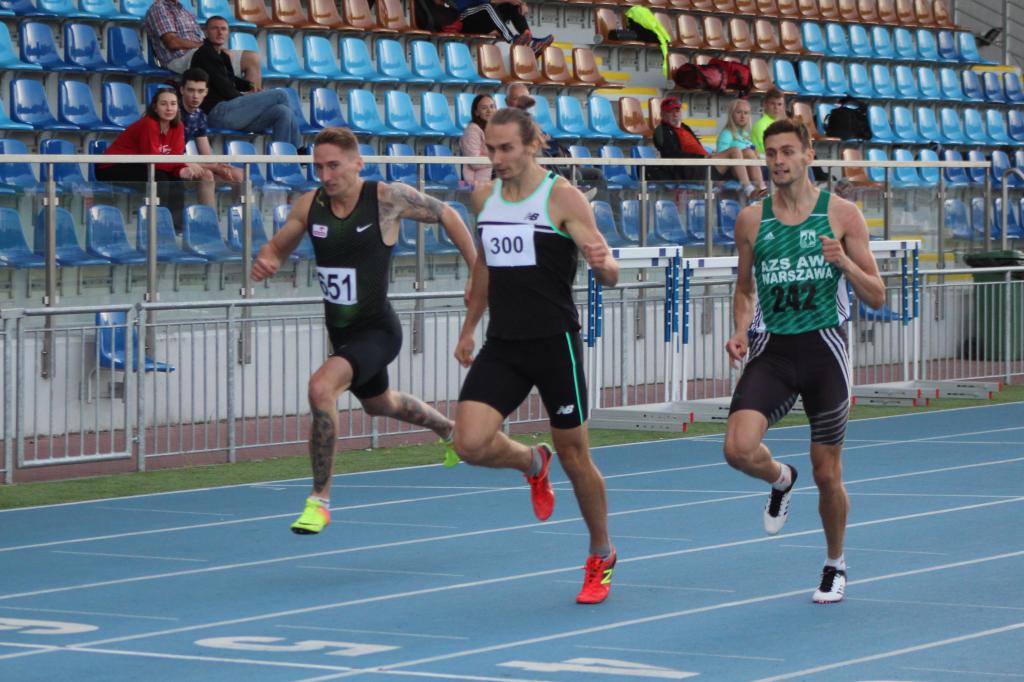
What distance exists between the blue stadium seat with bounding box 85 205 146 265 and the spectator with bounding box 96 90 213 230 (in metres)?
0.41

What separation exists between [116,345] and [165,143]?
127 inches

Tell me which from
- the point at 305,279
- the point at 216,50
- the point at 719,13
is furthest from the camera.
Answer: the point at 719,13

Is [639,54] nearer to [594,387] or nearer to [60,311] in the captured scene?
[594,387]

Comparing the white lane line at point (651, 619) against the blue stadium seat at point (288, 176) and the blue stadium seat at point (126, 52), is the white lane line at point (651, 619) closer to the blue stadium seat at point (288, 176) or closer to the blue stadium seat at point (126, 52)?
the blue stadium seat at point (288, 176)

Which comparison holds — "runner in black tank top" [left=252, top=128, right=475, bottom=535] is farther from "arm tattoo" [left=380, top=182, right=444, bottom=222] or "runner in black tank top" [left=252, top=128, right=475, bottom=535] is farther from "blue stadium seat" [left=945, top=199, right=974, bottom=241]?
"blue stadium seat" [left=945, top=199, right=974, bottom=241]

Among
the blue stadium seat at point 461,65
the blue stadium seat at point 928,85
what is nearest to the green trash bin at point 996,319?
the blue stadium seat at point 461,65

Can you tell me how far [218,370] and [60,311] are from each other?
1507mm

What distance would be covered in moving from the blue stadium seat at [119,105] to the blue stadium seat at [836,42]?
44.9 ft

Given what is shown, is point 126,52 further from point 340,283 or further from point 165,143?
point 340,283

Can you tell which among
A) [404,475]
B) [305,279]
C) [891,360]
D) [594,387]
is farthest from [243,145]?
[891,360]

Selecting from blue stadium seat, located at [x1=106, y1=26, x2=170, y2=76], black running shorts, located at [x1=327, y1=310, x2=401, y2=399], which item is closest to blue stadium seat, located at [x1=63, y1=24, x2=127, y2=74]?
blue stadium seat, located at [x1=106, y1=26, x2=170, y2=76]

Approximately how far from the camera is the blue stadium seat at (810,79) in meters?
27.4

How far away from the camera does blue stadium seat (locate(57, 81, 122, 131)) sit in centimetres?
1741

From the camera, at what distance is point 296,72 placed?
20.2 metres
